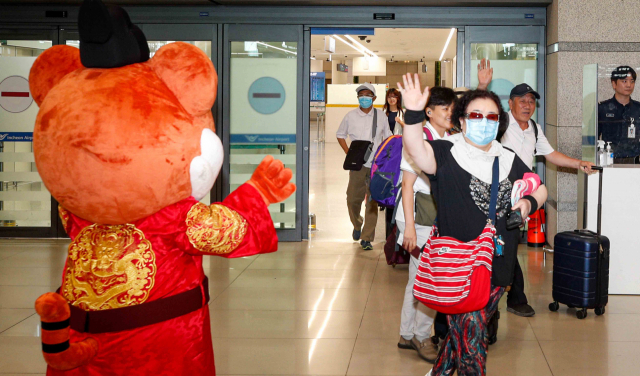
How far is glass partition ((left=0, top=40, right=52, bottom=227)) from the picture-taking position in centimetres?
844

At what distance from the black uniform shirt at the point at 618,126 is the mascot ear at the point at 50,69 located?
461cm

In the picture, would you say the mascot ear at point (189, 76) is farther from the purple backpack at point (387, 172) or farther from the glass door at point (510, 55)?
the glass door at point (510, 55)

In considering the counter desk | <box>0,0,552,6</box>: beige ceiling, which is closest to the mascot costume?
the counter desk

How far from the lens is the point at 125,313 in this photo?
2592mm

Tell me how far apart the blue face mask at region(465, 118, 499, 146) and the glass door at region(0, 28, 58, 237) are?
6525 mm

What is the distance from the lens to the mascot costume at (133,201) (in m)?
2.48

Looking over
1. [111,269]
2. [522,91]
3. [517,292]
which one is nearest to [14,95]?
[522,91]

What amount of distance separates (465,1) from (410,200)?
471 cm

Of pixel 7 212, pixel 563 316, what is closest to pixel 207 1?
pixel 7 212

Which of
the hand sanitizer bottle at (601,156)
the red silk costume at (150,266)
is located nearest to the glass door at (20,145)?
the hand sanitizer bottle at (601,156)

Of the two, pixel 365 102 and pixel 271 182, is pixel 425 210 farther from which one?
pixel 365 102

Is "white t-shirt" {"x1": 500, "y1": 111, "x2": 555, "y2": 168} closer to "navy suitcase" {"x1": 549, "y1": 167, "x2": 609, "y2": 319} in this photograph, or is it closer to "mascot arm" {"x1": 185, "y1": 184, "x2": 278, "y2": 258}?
"navy suitcase" {"x1": 549, "y1": 167, "x2": 609, "y2": 319}

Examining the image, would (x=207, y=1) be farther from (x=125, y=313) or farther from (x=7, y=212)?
(x=125, y=313)

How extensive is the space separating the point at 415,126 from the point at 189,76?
3.02ft
